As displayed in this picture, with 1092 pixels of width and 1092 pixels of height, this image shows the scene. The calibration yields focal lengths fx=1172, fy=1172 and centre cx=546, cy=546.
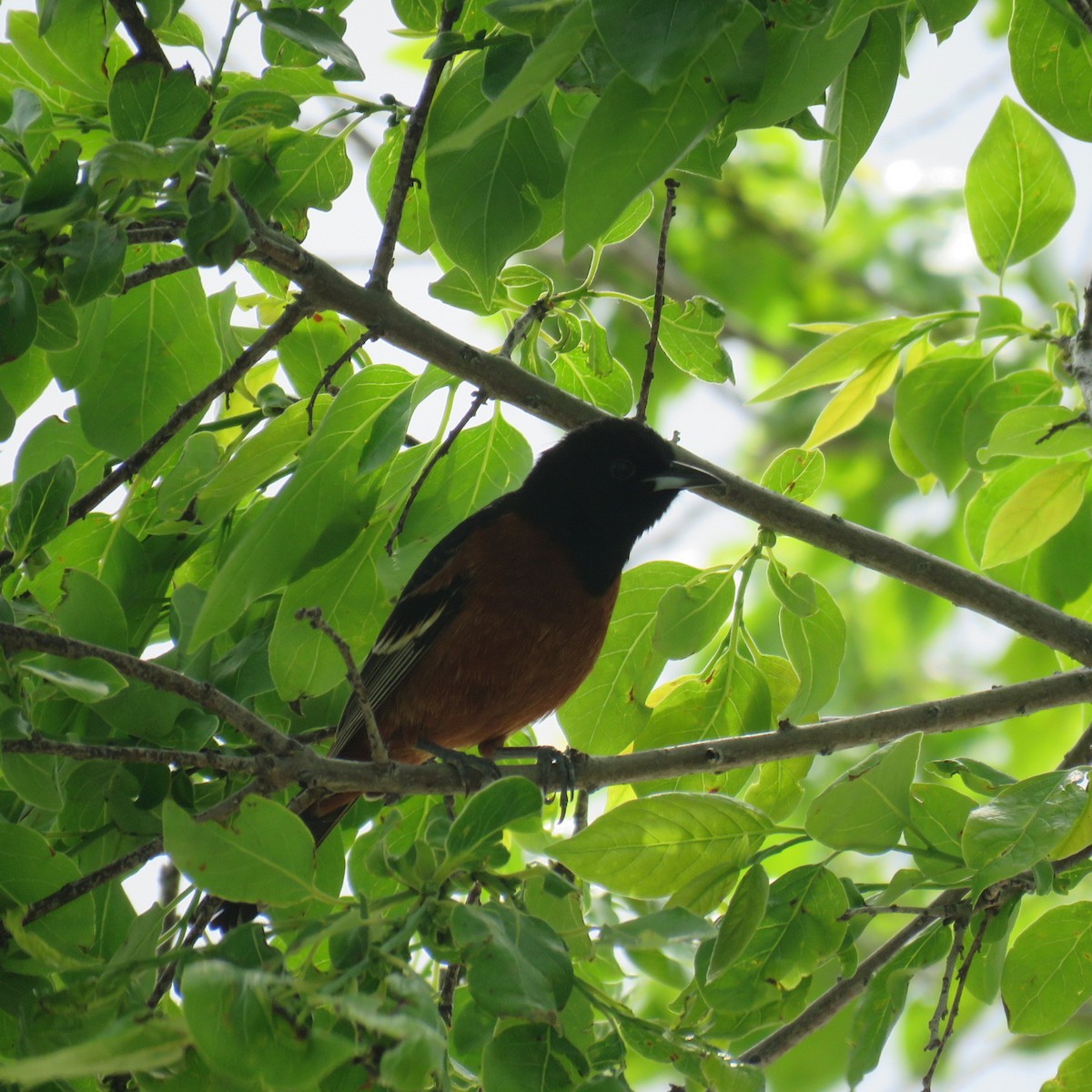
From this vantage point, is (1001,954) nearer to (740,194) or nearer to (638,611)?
(638,611)

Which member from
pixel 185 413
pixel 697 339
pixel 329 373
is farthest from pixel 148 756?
pixel 697 339

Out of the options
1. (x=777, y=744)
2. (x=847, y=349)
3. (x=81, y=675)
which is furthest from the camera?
(x=847, y=349)

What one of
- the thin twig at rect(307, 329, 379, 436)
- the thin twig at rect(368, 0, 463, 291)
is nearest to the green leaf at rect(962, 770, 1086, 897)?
the thin twig at rect(307, 329, 379, 436)

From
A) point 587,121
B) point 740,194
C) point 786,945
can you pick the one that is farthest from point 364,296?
point 740,194

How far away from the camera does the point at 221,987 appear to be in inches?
65.9

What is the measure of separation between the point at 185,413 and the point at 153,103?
30.1 inches

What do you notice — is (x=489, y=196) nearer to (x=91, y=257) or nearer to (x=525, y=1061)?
(x=91, y=257)

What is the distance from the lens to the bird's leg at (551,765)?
10.9 ft

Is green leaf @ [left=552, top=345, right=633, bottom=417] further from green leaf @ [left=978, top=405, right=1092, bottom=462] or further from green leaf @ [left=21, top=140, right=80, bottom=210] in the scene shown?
green leaf @ [left=21, top=140, right=80, bottom=210]

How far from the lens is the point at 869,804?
96.7 inches

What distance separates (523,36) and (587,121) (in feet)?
1.68

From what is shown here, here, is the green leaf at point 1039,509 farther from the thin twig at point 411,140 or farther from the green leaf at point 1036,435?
the thin twig at point 411,140

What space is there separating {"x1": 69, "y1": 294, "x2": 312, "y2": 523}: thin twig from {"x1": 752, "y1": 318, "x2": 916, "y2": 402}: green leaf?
4.87 ft

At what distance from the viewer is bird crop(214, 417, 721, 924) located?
427cm
